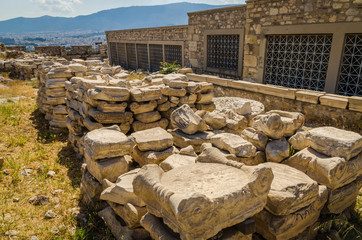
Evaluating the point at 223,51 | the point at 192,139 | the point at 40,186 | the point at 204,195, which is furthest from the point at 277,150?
the point at 223,51

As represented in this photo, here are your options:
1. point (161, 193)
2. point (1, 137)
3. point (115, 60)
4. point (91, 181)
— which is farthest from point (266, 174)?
point (115, 60)

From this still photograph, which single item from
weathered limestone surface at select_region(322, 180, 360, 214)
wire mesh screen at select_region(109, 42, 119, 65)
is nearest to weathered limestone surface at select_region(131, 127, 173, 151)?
weathered limestone surface at select_region(322, 180, 360, 214)

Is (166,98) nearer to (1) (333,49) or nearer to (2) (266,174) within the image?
(2) (266,174)

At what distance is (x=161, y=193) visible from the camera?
80.7 inches

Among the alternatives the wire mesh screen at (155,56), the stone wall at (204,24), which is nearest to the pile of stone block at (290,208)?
the stone wall at (204,24)

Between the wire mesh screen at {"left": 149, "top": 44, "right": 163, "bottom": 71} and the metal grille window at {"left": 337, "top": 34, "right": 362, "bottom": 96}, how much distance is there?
1066cm

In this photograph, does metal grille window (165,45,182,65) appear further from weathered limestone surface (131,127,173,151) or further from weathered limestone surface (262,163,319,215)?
weathered limestone surface (262,163,319,215)

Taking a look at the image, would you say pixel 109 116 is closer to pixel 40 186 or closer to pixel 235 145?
pixel 40 186

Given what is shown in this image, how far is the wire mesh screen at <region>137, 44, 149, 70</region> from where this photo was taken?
17.2 metres

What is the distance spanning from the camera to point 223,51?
36.3 feet

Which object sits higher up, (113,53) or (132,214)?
(113,53)

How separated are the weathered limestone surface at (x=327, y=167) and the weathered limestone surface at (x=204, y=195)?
1.03 meters

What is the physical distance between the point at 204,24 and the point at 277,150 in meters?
9.49

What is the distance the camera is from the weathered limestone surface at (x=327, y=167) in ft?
9.07
